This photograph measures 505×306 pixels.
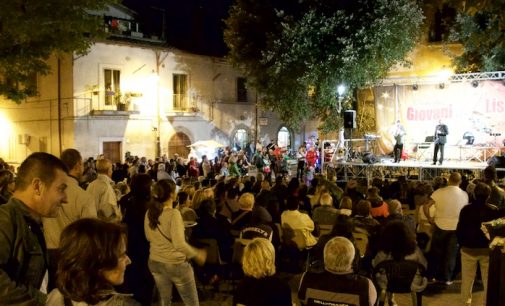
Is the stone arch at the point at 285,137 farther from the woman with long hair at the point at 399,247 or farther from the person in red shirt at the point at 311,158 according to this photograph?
the woman with long hair at the point at 399,247

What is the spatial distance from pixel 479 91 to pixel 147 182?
17.3 meters

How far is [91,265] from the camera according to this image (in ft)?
6.67

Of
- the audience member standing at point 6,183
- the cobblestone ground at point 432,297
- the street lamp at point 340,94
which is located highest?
the street lamp at point 340,94

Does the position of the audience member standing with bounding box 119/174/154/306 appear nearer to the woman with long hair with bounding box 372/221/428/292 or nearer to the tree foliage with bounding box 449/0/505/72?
the woman with long hair with bounding box 372/221/428/292

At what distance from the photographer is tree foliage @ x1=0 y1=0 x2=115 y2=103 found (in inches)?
506

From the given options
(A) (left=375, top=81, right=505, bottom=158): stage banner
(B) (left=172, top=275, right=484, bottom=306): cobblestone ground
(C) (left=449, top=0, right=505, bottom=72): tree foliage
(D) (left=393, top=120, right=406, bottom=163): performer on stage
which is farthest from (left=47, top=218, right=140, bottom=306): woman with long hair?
(A) (left=375, top=81, right=505, bottom=158): stage banner

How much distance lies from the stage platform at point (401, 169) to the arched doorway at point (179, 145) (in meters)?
9.53

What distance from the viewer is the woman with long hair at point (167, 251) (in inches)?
193

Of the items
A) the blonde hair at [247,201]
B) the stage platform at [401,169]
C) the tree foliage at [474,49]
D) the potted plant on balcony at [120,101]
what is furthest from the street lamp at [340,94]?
the blonde hair at [247,201]

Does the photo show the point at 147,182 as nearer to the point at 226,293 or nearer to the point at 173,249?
the point at 173,249

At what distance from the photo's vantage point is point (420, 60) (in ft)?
79.6

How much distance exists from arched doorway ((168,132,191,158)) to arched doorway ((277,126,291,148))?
8.36 metres

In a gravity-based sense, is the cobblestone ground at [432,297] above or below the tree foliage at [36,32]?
below

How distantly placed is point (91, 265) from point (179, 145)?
26.1 metres
